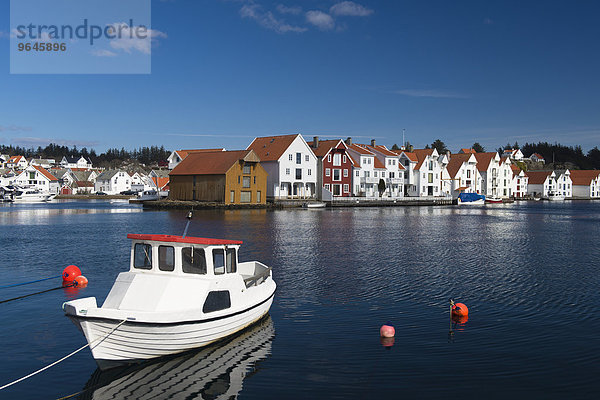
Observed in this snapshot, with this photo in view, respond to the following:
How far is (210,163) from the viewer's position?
80938mm

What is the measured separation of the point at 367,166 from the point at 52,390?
295 ft

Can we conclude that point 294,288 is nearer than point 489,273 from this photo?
Yes

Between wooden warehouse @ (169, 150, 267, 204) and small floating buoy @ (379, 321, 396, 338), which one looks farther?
wooden warehouse @ (169, 150, 267, 204)

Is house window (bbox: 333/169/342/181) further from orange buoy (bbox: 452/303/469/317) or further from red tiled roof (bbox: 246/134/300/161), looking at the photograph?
orange buoy (bbox: 452/303/469/317)

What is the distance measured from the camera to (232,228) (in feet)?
150

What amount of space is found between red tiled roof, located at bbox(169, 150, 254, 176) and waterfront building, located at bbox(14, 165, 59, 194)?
243 feet

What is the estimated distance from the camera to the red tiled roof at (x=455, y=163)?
123625mm

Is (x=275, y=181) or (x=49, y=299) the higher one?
(x=275, y=181)

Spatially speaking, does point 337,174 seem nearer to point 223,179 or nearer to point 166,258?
point 223,179

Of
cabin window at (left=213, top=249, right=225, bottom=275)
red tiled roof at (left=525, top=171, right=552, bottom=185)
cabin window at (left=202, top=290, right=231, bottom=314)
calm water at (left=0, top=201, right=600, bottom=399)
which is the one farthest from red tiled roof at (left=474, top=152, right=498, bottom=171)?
cabin window at (left=202, top=290, right=231, bottom=314)

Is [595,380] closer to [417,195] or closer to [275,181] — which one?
[275,181]

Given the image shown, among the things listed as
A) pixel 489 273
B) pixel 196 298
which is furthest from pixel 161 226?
pixel 196 298

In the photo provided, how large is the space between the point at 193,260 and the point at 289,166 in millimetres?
72455

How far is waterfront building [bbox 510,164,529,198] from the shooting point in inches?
5871
